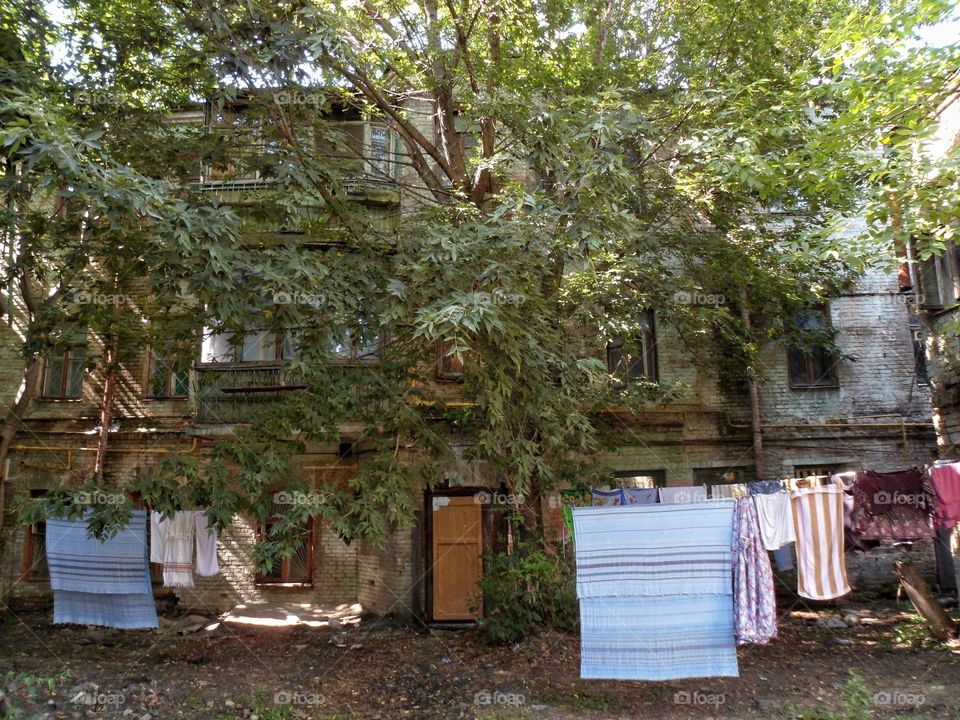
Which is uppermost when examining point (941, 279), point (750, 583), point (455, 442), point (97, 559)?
point (941, 279)

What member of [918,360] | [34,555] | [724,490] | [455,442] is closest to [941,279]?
[918,360]

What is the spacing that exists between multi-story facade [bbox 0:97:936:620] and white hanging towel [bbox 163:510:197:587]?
232 cm

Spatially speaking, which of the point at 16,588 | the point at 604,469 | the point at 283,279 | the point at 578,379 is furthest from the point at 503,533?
the point at 16,588

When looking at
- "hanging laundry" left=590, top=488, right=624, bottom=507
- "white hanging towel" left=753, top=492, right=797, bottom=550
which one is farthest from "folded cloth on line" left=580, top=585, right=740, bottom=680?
"hanging laundry" left=590, top=488, right=624, bottom=507

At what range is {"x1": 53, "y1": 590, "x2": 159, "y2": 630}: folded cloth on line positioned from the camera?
387 inches

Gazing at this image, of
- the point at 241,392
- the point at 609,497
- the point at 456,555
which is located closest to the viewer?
the point at 609,497

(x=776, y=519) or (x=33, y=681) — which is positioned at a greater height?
(x=776, y=519)

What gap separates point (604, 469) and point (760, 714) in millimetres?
3822

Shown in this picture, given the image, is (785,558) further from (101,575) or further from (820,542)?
(101,575)

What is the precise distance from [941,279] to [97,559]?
1284 centimetres

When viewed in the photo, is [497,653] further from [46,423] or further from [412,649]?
[46,423]

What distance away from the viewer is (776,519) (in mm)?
8109

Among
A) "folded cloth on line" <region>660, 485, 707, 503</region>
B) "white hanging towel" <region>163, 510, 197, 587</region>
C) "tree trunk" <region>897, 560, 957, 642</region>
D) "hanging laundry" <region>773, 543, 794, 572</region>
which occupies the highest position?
"folded cloth on line" <region>660, 485, 707, 503</region>

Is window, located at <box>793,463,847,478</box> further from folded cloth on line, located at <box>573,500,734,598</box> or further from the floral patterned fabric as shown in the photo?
folded cloth on line, located at <box>573,500,734,598</box>
